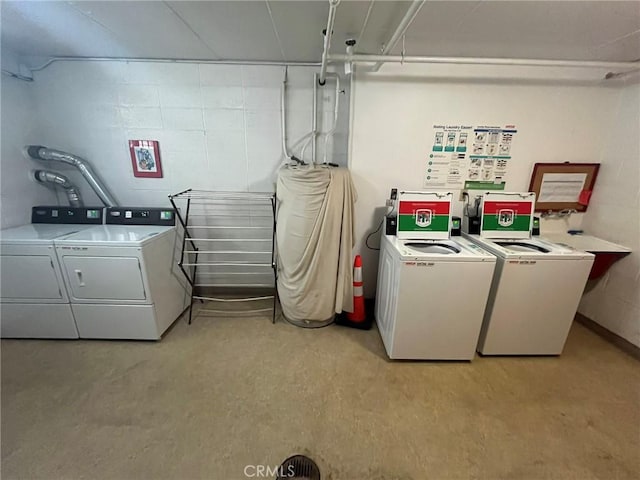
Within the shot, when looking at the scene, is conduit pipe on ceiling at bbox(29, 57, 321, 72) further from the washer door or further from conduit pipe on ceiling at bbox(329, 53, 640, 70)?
the washer door

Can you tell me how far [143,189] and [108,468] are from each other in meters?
2.13

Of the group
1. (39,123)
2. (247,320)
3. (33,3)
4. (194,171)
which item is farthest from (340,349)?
(39,123)

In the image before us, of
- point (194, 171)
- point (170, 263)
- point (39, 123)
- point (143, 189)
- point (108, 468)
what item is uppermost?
point (39, 123)

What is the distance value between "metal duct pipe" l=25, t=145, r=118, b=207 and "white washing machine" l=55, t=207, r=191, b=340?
38cm

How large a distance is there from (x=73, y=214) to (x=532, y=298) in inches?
147

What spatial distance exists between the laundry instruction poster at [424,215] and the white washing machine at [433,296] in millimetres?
47

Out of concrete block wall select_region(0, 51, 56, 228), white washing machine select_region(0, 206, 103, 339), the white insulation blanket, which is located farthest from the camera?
concrete block wall select_region(0, 51, 56, 228)

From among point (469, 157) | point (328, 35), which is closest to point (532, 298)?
point (469, 157)

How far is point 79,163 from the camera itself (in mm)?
2354

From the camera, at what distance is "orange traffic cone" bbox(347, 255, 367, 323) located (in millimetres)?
2301

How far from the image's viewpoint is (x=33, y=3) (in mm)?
1448

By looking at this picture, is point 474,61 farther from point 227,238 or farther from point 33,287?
point 33,287

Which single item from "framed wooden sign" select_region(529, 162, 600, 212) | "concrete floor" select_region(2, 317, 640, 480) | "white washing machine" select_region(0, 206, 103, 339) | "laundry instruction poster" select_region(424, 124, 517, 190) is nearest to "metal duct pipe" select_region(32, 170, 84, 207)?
"white washing machine" select_region(0, 206, 103, 339)

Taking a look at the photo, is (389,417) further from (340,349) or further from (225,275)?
(225,275)
